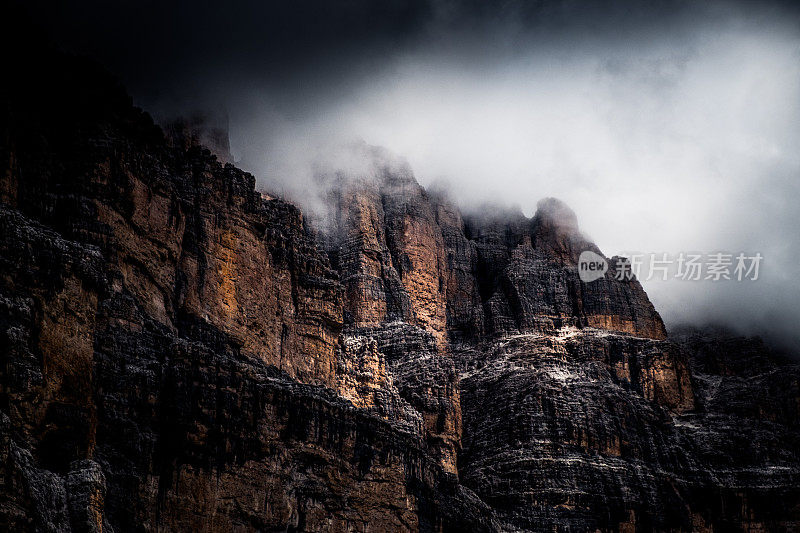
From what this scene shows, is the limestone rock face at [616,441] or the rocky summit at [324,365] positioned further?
the limestone rock face at [616,441]

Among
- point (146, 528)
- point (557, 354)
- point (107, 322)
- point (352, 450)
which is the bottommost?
point (146, 528)

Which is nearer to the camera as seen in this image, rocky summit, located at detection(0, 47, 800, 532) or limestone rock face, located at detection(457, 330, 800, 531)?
rocky summit, located at detection(0, 47, 800, 532)

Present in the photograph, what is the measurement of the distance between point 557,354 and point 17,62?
76.0 meters

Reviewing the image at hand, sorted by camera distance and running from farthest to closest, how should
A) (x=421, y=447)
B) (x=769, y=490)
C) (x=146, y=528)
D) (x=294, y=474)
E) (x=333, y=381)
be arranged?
(x=769, y=490)
(x=333, y=381)
(x=421, y=447)
(x=294, y=474)
(x=146, y=528)

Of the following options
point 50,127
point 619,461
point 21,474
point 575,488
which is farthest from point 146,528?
point 619,461

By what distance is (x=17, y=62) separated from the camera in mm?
73125

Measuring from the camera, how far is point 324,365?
92688 millimetres

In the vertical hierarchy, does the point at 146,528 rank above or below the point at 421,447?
below

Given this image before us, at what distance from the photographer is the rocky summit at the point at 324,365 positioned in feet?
177

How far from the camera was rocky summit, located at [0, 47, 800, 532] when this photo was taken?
5381 cm

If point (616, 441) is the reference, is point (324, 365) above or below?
above

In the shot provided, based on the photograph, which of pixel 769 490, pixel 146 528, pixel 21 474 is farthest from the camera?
pixel 769 490

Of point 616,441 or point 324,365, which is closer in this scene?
point 324,365

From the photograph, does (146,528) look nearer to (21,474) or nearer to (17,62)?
(21,474)
